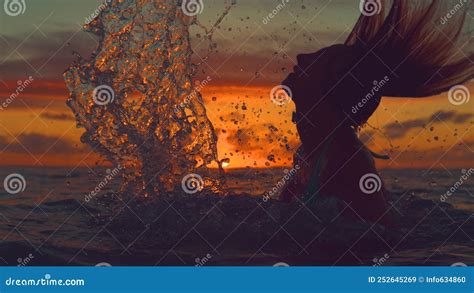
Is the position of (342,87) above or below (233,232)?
above

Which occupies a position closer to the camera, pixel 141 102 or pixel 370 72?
pixel 370 72

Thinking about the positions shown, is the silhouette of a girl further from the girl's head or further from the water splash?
the water splash

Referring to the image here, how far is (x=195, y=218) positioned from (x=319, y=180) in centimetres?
208

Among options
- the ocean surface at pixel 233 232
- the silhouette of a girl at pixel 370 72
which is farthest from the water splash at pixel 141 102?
the silhouette of a girl at pixel 370 72

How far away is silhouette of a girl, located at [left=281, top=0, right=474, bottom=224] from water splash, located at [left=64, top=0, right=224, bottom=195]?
1898 mm

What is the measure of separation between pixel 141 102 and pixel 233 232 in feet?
8.83

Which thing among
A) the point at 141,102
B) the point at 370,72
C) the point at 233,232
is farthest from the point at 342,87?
the point at 141,102

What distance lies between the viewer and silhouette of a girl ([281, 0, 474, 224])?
40.7 ft

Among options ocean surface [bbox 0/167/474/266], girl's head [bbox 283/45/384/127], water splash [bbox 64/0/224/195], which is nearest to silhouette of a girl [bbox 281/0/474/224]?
girl's head [bbox 283/45/384/127]

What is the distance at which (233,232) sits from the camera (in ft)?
41.7

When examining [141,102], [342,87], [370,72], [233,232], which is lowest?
[233,232]

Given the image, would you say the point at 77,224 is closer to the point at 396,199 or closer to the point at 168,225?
the point at 168,225

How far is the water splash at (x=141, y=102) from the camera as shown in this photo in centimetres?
1347

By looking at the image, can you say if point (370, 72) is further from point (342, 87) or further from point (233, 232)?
→ point (233, 232)
